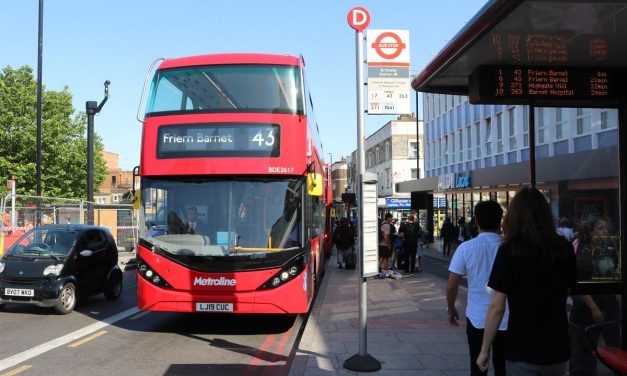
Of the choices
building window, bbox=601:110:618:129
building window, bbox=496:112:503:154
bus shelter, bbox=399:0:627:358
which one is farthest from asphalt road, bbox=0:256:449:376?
building window, bbox=496:112:503:154

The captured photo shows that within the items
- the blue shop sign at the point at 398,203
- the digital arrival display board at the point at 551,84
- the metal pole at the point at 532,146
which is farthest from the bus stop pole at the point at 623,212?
the blue shop sign at the point at 398,203

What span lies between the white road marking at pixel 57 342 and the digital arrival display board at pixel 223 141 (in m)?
2.93

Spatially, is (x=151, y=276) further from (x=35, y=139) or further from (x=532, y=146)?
(x=35, y=139)

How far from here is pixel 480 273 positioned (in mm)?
4203

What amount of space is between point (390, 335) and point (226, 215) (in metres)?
2.91

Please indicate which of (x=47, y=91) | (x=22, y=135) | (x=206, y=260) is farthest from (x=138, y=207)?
(x=47, y=91)

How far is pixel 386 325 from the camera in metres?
8.72

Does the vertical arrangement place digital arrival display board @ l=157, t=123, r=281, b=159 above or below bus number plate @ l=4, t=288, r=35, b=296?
above

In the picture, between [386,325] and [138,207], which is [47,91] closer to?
[138,207]

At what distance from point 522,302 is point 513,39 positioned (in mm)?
2672

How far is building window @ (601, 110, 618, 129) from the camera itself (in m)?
5.82

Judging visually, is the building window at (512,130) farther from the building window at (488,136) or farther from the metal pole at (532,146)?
the metal pole at (532,146)

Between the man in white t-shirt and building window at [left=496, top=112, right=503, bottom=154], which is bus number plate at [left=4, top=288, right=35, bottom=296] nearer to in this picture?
the man in white t-shirt

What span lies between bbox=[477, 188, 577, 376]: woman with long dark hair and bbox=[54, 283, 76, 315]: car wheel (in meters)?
A: 8.85
